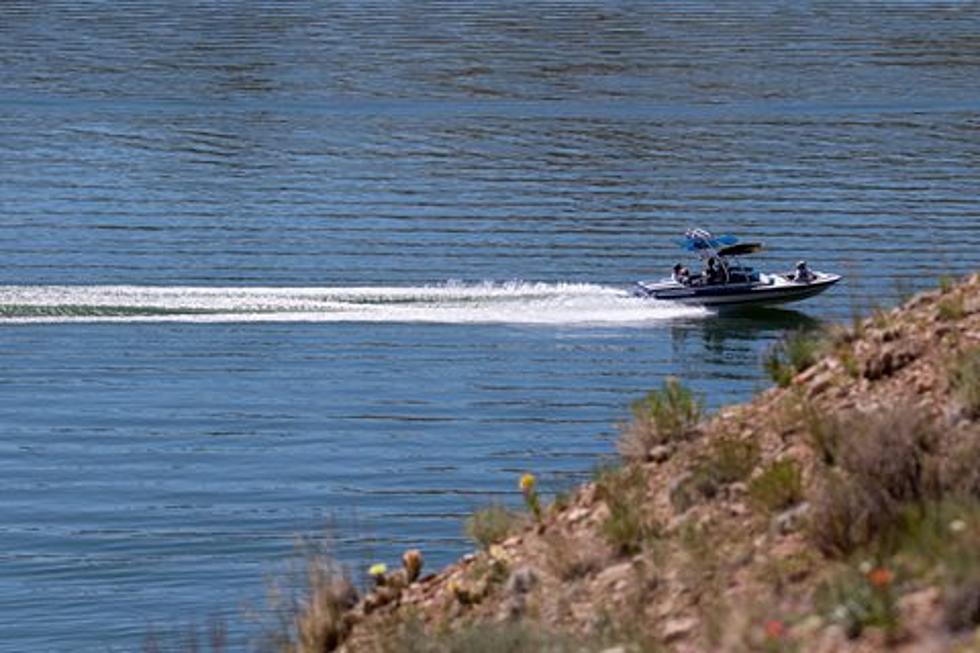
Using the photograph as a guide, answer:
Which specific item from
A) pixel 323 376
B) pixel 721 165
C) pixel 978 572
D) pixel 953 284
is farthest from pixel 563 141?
pixel 978 572

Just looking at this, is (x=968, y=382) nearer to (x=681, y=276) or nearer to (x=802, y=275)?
(x=802, y=275)

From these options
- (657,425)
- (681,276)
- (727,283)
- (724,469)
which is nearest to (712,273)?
(727,283)

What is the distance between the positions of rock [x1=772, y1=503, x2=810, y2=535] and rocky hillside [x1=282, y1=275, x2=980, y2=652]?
13 millimetres

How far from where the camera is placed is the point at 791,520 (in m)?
11.3

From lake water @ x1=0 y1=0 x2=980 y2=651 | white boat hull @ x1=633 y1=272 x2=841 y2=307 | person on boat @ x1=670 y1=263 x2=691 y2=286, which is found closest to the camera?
lake water @ x1=0 y1=0 x2=980 y2=651

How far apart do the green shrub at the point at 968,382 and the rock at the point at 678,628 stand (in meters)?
2.18

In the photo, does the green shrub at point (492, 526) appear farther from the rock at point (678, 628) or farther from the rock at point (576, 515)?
the rock at point (678, 628)

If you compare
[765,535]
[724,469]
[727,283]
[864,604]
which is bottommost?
[864,604]

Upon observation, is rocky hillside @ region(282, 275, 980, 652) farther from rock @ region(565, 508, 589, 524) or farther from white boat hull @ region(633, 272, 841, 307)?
white boat hull @ region(633, 272, 841, 307)

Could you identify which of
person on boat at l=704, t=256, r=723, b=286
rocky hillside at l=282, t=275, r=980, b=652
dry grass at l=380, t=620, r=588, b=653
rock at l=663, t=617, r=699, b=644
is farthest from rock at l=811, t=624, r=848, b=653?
person on boat at l=704, t=256, r=723, b=286

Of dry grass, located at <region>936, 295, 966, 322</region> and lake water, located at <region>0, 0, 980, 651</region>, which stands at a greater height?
A: lake water, located at <region>0, 0, 980, 651</region>

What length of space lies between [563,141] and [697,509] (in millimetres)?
49805

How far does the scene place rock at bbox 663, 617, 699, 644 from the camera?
34.4 feet

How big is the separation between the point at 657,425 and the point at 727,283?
1303 inches
